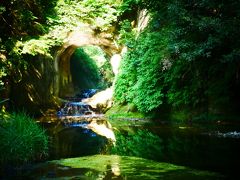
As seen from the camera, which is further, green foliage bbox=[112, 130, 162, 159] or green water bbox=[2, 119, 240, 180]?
green foliage bbox=[112, 130, 162, 159]

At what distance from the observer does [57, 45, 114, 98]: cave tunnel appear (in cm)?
2907

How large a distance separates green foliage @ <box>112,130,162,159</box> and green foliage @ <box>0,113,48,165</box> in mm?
1845

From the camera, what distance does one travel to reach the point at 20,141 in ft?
24.4

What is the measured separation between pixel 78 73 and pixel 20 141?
29.5 m

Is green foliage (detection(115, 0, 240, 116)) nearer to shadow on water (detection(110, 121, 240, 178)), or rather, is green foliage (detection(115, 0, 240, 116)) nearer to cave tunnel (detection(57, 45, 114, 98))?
shadow on water (detection(110, 121, 240, 178))

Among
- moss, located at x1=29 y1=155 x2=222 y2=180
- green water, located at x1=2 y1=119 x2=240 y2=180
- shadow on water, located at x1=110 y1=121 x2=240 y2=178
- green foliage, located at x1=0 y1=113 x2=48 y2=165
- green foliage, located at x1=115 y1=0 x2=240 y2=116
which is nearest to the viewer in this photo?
moss, located at x1=29 y1=155 x2=222 y2=180

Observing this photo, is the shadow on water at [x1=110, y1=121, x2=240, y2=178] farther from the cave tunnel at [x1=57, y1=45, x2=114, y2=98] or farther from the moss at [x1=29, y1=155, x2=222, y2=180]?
the cave tunnel at [x1=57, y1=45, x2=114, y2=98]

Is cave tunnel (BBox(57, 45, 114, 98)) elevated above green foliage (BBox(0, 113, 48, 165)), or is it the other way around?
cave tunnel (BBox(57, 45, 114, 98))

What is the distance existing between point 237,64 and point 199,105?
2.68 m

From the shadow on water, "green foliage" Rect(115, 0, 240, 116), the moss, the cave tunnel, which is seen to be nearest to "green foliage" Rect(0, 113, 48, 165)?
the moss

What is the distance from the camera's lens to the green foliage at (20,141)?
712 cm

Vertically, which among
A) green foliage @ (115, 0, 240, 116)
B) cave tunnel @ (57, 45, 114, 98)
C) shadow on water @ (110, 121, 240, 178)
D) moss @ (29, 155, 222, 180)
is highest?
cave tunnel @ (57, 45, 114, 98)

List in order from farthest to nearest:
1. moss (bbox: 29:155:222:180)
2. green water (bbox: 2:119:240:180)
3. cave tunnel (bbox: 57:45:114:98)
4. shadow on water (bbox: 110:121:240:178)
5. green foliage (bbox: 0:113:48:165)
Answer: cave tunnel (bbox: 57:45:114:98), green foliage (bbox: 0:113:48:165), shadow on water (bbox: 110:121:240:178), green water (bbox: 2:119:240:180), moss (bbox: 29:155:222:180)

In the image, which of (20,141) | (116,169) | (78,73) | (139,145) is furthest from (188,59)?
(78,73)
